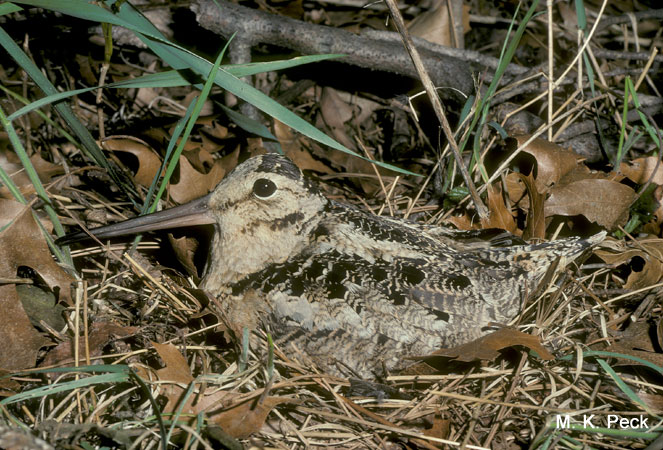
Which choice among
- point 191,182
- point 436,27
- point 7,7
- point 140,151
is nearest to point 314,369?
point 191,182

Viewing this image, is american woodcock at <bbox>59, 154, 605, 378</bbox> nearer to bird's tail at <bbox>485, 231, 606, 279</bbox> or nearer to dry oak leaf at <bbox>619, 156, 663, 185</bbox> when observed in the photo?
bird's tail at <bbox>485, 231, 606, 279</bbox>

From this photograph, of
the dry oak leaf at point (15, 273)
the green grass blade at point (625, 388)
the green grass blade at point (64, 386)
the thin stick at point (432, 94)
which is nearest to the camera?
the green grass blade at point (64, 386)

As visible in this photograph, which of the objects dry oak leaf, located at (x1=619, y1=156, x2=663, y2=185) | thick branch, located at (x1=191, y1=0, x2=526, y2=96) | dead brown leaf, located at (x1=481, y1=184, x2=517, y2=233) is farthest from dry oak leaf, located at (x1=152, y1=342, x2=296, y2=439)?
dry oak leaf, located at (x1=619, y1=156, x2=663, y2=185)

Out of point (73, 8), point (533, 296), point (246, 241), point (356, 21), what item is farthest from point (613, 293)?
point (73, 8)

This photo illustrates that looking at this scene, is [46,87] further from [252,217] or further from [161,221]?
[252,217]

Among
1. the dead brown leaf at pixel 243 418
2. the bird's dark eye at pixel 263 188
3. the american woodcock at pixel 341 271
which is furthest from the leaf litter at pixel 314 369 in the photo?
the bird's dark eye at pixel 263 188

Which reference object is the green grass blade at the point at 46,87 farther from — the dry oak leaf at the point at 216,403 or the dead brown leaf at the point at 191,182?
the dry oak leaf at the point at 216,403
